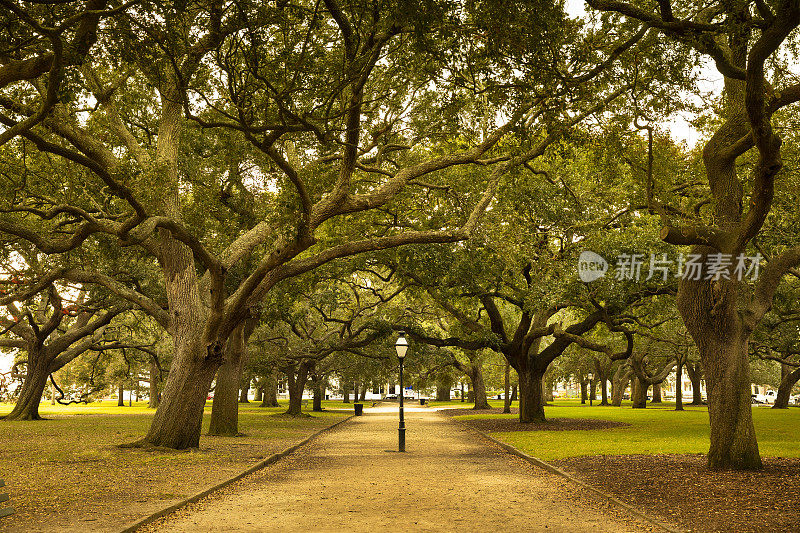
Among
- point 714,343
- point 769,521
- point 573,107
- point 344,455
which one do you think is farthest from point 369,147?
point 769,521

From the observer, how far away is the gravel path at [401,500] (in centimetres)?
754

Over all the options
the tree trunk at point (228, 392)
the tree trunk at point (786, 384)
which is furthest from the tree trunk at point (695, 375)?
the tree trunk at point (228, 392)

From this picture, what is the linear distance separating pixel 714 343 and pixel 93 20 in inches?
429

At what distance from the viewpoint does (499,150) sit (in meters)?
15.0

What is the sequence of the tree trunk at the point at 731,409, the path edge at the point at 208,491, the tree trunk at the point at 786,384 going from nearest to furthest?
the path edge at the point at 208,491 → the tree trunk at the point at 731,409 → the tree trunk at the point at 786,384

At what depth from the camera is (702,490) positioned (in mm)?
9562

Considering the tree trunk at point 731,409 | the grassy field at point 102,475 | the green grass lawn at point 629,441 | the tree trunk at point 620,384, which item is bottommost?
the tree trunk at point 620,384

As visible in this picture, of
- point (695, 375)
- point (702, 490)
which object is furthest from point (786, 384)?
point (702, 490)

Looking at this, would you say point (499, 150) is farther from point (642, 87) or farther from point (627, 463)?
point (627, 463)

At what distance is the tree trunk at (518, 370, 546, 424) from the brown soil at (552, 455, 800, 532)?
580 inches

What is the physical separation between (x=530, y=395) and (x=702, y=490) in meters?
19.6

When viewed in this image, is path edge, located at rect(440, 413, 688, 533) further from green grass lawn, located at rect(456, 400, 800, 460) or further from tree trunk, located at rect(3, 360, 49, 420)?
tree trunk, located at rect(3, 360, 49, 420)

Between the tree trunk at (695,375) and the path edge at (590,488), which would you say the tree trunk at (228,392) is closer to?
the path edge at (590,488)

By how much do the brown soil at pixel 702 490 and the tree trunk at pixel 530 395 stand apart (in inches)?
580
